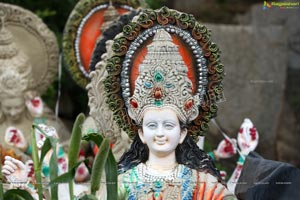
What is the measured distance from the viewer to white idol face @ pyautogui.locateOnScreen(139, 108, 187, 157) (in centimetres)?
417

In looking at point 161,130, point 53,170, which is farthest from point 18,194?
point 161,130

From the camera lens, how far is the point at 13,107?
18.5ft

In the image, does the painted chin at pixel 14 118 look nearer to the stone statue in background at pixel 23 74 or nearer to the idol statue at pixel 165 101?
the stone statue in background at pixel 23 74

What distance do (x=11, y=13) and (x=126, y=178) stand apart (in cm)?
189

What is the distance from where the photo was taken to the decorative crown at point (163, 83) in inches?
164

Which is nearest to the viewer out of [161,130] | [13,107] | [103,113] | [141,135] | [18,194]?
Result: [18,194]

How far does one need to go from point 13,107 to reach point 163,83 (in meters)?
1.65

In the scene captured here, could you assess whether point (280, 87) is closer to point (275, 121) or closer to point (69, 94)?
point (275, 121)

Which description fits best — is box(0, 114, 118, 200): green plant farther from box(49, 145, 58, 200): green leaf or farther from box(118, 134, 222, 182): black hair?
box(118, 134, 222, 182): black hair

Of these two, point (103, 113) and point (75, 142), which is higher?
point (103, 113)

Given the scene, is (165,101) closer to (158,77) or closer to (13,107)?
(158,77)

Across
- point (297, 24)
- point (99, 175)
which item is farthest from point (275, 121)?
point (99, 175)

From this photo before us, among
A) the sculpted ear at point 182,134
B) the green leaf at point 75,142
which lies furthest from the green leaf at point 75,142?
the sculpted ear at point 182,134

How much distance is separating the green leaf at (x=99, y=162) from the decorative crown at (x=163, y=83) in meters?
0.80
